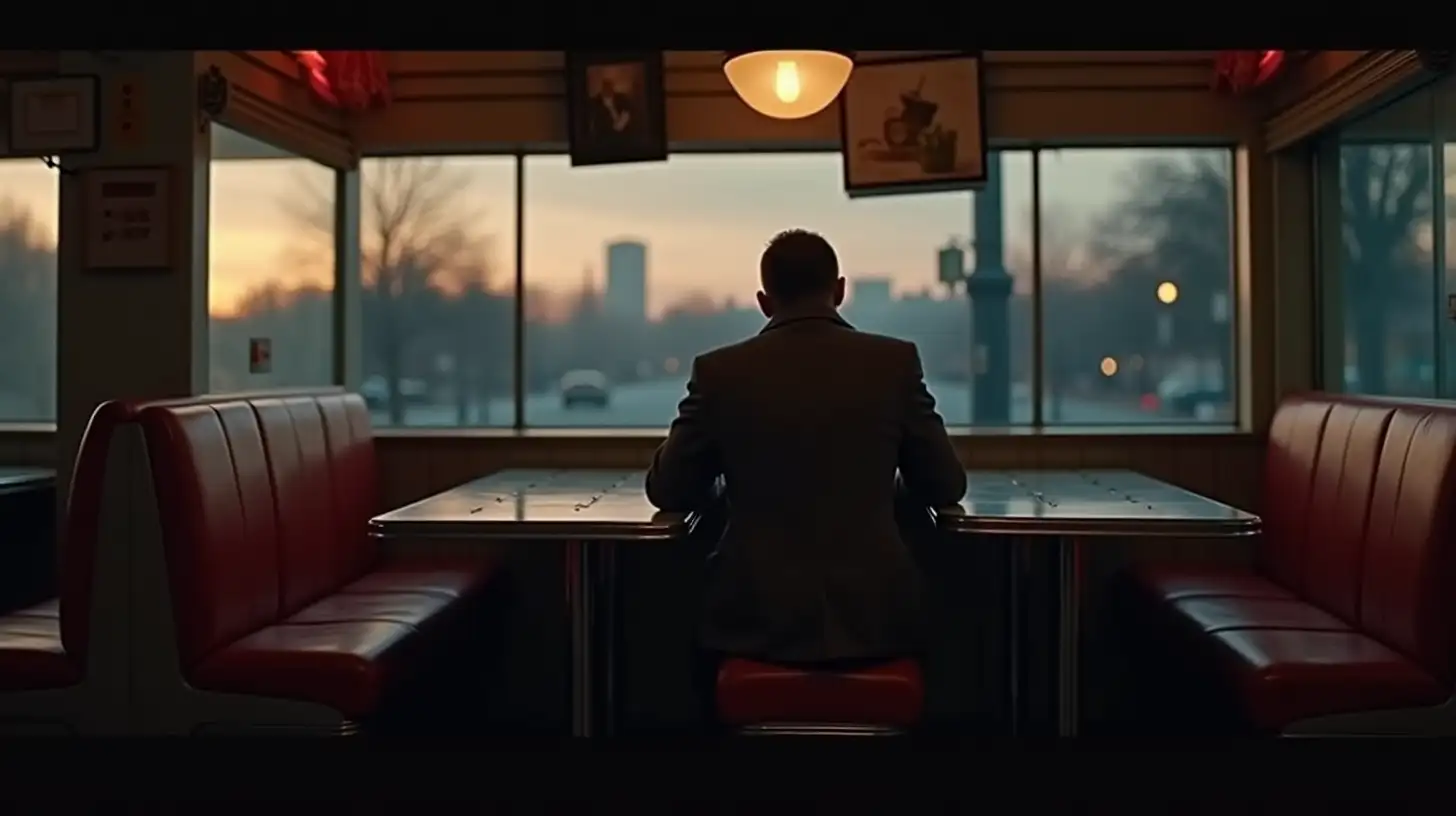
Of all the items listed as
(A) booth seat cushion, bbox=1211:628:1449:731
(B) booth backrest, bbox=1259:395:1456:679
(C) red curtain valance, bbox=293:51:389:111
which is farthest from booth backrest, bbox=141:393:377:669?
(B) booth backrest, bbox=1259:395:1456:679

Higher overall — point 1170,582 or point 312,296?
point 312,296

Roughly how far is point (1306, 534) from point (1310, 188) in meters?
1.29

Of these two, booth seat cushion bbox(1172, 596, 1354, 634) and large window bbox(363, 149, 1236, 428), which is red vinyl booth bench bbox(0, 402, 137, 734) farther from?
booth seat cushion bbox(1172, 596, 1354, 634)

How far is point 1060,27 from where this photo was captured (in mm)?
359

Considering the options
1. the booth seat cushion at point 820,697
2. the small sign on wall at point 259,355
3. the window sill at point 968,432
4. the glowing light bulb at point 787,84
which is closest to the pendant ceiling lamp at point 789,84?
the glowing light bulb at point 787,84

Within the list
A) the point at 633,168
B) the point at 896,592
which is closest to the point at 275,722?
the point at 896,592

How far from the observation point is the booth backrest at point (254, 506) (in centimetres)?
262

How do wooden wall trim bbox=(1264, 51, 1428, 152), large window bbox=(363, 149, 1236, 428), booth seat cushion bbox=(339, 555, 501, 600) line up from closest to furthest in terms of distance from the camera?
wooden wall trim bbox=(1264, 51, 1428, 152) → booth seat cushion bbox=(339, 555, 501, 600) → large window bbox=(363, 149, 1236, 428)

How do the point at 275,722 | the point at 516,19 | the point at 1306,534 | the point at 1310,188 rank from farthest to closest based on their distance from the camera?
the point at 1310,188 → the point at 1306,534 → the point at 275,722 → the point at 516,19

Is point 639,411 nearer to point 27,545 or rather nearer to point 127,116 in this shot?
point 127,116

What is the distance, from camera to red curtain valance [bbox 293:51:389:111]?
370 centimetres

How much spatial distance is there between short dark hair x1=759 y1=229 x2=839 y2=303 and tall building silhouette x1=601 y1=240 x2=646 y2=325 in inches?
73.5

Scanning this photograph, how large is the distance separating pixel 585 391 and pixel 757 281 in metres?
0.71

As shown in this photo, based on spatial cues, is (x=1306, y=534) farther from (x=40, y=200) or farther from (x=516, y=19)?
(x=40, y=200)
